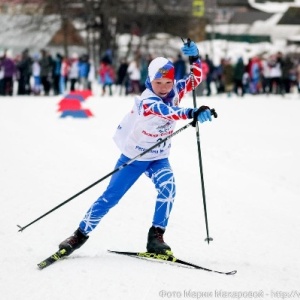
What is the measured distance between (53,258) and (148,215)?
2.12 m

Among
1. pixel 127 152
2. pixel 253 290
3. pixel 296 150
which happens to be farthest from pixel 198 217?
pixel 296 150

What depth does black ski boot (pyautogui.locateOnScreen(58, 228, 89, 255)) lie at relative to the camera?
5.51 m

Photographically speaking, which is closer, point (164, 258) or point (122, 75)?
point (164, 258)

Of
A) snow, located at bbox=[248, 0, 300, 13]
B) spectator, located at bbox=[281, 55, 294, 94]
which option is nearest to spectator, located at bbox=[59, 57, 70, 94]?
spectator, located at bbox=[281, 55, 294, 94]

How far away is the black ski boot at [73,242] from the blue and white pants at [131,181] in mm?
65

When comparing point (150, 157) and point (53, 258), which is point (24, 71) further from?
point (53, 258)

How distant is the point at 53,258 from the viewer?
17.6 ft

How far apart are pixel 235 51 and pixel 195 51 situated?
47.7m

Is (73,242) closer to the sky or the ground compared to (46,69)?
closer to the ground

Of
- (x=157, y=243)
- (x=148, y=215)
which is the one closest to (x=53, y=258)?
(x=157, y=243)

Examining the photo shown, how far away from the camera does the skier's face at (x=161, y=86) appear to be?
537 cm

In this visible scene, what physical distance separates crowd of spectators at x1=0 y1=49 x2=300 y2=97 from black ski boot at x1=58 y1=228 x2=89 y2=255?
17.2 m

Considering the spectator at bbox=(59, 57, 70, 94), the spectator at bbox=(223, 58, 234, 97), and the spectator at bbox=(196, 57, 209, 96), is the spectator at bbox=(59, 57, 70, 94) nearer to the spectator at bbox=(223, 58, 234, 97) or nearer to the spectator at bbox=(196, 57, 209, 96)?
the spectator at bbox=(196, 57, 209, 96)

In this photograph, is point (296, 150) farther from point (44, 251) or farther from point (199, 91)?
point (199, 91)
